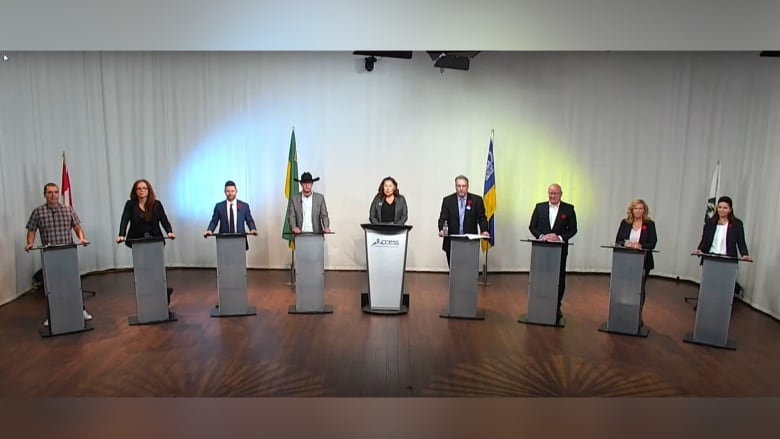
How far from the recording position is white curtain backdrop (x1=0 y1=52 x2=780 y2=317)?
8336 mm

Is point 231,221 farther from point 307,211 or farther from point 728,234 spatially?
point 728,234

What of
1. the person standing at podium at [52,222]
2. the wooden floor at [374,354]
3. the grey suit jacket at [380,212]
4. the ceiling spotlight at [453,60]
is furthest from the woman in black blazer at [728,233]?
the person standing at podium at [52,222]

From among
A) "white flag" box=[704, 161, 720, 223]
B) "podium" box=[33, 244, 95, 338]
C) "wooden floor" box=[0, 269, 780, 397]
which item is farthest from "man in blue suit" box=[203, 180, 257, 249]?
"white flag" box=[704, 161, 720, 223]

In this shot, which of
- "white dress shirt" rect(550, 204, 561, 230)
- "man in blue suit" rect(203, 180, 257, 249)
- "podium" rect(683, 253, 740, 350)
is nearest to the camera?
Result: "podium" rect(683, 253, 740, 350)

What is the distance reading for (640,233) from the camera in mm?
6016

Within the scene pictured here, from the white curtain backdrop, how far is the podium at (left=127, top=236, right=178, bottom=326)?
263 cm

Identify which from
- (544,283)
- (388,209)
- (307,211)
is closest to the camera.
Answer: (544,283)

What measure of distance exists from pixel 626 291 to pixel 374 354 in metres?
2.80

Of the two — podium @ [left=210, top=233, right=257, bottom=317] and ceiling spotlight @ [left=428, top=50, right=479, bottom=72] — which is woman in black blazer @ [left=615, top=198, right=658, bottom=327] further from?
podium @ [left=210, top=233, right=257, bottom=317]

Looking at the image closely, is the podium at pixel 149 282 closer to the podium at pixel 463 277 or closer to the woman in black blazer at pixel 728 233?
the podium at pixel 463 277

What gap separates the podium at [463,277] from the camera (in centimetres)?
636

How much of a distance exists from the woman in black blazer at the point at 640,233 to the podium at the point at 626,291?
7 centimetres

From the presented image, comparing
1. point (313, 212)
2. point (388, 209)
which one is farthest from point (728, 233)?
point (313, 212)

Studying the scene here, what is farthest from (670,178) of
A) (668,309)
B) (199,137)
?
(199,137)
